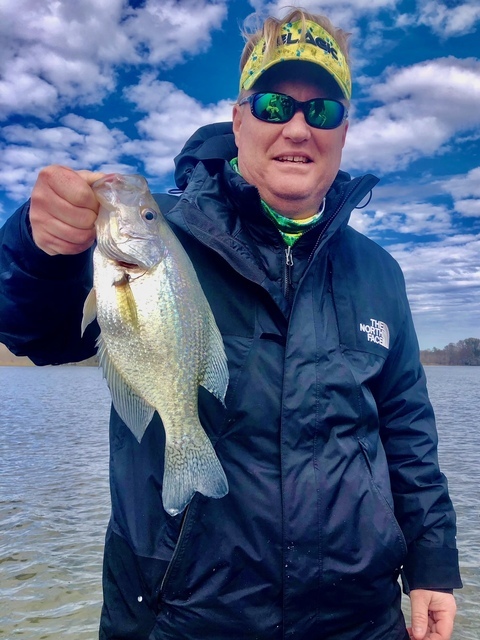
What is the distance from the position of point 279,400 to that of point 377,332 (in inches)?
31.5

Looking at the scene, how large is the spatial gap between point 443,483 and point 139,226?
7.58 ft

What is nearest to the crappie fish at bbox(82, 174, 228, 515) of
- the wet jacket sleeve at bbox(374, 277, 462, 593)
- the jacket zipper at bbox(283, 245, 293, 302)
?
the jacket zipper at bbox(283, 245, 293, 302)

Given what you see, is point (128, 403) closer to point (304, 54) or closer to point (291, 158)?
point (291, 158)

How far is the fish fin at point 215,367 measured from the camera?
231cm

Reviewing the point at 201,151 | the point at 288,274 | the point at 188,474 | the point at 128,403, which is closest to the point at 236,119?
the point at 201,151

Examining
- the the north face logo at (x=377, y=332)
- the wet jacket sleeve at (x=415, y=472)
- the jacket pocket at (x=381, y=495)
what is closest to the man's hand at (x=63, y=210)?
the the north face logo at (x=377, y=332)

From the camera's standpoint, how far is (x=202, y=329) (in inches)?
89.7

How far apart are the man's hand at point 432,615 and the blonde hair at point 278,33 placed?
3068 millimetres

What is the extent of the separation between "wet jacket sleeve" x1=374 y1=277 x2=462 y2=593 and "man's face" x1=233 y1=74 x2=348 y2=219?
963 mm

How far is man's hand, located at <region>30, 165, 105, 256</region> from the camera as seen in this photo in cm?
208

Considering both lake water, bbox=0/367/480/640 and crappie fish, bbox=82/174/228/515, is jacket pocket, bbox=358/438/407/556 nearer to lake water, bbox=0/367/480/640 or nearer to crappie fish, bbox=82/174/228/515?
crappie fish, bbox=82/174/228/515

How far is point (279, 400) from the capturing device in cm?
261

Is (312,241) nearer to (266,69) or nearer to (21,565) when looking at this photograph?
(266,69)

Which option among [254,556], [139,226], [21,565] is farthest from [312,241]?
[21,565]
